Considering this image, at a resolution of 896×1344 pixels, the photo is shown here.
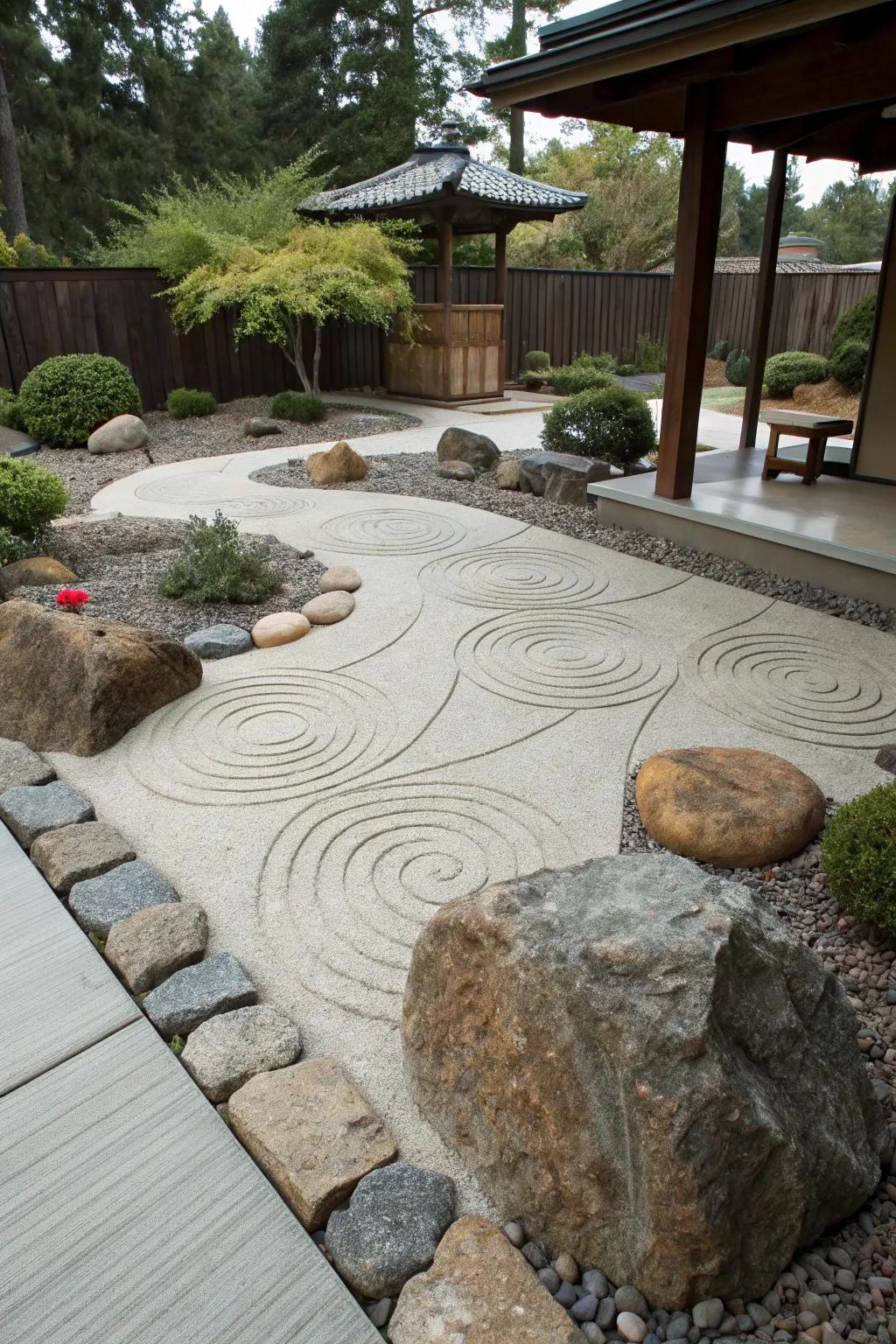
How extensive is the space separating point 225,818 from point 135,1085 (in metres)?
1.23

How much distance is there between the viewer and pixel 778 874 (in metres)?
3.01

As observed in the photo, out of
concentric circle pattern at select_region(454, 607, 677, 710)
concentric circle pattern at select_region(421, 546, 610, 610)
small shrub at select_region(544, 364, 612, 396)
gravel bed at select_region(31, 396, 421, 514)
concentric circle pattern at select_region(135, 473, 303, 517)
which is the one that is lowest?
concentric circle pattern at select_region(454, 607, 677, 710)

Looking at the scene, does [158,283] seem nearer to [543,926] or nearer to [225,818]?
[225,818]

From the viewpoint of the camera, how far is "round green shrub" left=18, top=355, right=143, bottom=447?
1027 centimetres

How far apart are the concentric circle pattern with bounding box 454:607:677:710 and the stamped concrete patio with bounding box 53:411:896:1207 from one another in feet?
0.05

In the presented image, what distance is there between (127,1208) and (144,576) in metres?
4.44

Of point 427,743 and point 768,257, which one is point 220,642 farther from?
point 768,257

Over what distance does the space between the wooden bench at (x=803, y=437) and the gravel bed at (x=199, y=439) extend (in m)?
5.53

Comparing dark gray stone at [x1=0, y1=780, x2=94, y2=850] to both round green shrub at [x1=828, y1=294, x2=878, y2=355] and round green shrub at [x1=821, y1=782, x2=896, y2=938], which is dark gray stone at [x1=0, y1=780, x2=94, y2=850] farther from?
round green shrub at [x1=828, y1=294, x2=878, y2=355]

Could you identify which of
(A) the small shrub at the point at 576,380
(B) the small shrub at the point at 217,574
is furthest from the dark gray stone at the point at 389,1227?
(A) the small shrub at the point at 576,380

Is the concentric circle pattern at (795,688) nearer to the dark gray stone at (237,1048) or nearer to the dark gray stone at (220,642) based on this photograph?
the dark gray stone at (220,642)

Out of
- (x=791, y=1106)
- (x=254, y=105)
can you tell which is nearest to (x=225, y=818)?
(x=791, y=1106)

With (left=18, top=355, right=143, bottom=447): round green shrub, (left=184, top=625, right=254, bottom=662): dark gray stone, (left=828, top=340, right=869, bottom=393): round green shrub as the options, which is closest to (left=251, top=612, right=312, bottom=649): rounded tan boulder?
(left=184, top=625, right=254, bottom=662): dark gray stone

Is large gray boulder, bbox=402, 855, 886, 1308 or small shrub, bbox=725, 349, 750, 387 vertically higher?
small shrub, bbox=725, 349, 750, 387
